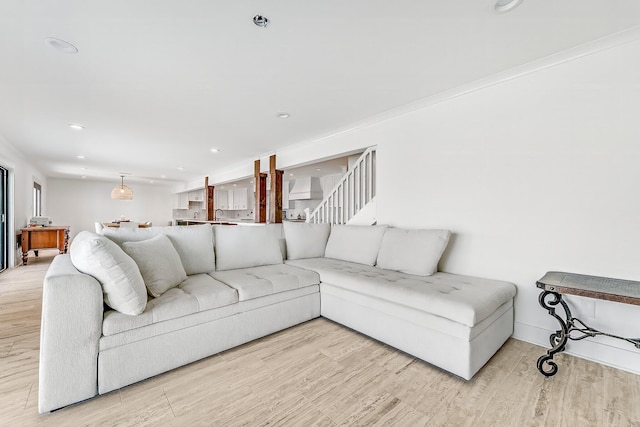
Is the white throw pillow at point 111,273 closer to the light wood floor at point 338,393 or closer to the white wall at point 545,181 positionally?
the light wood floor at point 338,393

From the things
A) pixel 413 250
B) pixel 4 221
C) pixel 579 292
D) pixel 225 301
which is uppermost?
pixel 4 221

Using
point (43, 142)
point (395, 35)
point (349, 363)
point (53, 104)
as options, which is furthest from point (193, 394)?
point (43, 142)

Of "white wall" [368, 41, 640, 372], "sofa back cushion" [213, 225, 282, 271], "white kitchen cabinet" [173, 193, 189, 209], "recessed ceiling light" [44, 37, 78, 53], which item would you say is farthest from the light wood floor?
"white kitchen cabinet" [173, 193, 189, 209]

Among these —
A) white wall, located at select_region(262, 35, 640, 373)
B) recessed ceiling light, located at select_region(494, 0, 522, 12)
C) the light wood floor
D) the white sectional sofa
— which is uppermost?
recessed ceiling light, located at select_region(494, 0, 522, 12)

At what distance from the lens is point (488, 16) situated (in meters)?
1.74

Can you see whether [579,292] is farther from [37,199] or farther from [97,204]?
[97,204]

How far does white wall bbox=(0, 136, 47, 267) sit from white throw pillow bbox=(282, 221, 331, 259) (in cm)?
501

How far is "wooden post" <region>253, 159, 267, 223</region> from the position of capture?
5.65m

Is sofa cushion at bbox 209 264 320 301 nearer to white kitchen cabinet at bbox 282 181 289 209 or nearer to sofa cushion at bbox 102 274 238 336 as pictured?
sofa cushion at bbox 102 274 238 336

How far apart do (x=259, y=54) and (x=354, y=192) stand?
251 cm

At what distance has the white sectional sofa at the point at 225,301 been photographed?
4.99 feet

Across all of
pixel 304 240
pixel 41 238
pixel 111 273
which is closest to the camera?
pixel 111 273

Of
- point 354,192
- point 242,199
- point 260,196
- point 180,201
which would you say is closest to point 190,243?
point 354,192

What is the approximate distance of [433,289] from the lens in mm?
2105
